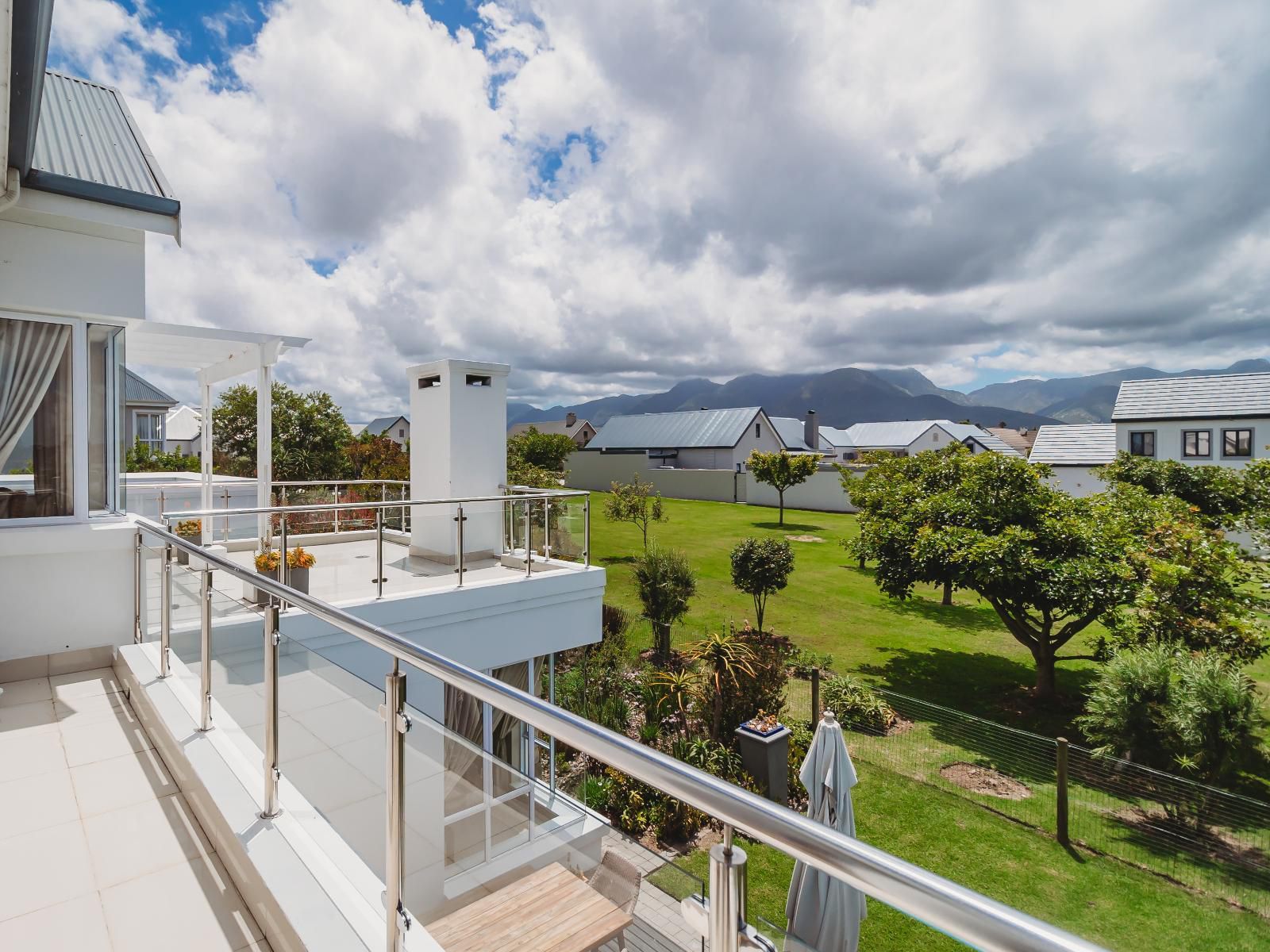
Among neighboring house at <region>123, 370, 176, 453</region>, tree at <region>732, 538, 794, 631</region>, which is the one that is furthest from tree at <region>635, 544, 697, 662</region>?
neighboring house at <region>123, 370, 176, 453</region>

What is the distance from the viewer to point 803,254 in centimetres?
2778

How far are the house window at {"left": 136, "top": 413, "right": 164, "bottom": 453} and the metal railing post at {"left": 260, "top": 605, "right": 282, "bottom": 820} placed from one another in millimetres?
32366

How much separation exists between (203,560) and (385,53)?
8.32m

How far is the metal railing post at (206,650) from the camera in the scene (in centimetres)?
337

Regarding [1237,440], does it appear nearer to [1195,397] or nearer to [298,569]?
[1195,397]

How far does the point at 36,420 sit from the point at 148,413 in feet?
94.9

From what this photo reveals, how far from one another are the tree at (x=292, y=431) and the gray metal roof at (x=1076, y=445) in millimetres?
36465

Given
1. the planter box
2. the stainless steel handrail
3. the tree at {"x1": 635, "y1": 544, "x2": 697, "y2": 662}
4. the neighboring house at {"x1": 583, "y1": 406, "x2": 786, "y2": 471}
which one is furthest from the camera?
the neighboring house at {"x1": 583, "y1": 406, "x2": 786, "y2": 471}

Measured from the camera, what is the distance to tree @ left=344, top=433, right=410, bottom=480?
2597 centimetres

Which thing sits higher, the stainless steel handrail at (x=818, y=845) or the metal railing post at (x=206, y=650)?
the stainless steel handrail at (x=818, y=845)

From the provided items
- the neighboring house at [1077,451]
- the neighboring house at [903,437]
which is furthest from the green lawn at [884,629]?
the neighboring house at [903,437]

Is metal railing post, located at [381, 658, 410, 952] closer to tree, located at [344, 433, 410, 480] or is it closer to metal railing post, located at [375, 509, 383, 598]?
metal railing post, located at [375, 509, 383, 598]

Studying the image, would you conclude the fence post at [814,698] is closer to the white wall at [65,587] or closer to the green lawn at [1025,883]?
the green lawn at [1025,883]

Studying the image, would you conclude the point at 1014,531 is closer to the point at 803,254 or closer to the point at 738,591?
the point at 738,591
